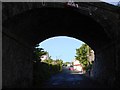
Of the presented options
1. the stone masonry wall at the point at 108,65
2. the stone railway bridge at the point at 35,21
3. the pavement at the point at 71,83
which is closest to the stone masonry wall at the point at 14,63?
the stone railway bridge at the point at 35,21

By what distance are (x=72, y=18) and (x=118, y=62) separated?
14.2ft

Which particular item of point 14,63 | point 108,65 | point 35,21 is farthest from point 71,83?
point 14,63

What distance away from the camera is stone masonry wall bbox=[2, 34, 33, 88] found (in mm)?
17516

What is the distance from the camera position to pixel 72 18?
21.5 meters

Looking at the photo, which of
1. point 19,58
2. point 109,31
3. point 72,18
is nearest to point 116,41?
point 109,31

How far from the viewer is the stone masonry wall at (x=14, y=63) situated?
17.5 metres

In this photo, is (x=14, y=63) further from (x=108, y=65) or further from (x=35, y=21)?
(x=108, y=65)

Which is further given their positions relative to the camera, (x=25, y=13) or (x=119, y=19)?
(x=119, y=19)

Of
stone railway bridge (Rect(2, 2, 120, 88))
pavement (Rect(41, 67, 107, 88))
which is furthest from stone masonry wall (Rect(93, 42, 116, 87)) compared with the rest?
pavement (Rect(41, 67, 107, 88))

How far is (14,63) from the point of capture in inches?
797

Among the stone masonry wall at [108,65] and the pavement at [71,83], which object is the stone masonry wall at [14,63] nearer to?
the pavement at [71,83]

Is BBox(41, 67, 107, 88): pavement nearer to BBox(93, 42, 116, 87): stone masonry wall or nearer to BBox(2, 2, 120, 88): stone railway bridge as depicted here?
BBox(93, 42, 116, 87): stone masonry wall

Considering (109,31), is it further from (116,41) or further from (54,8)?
(54,8)

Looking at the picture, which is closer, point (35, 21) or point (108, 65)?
point (35, 21)
